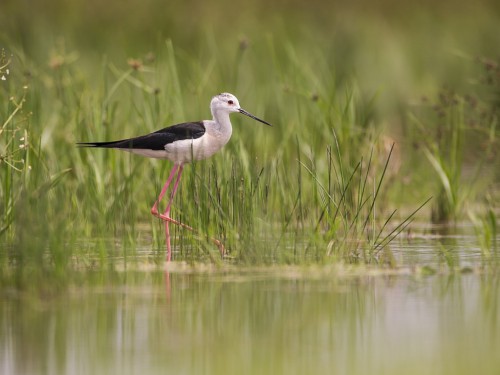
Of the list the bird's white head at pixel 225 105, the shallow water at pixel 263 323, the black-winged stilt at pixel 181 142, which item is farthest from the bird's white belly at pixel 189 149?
the shallow water at pixel 263 323

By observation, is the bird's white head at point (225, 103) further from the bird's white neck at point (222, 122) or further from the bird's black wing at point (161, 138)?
the bird's black wing at point (161, 138)

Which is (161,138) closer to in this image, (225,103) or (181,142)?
(181,142)

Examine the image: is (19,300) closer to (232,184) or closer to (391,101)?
(232,184)

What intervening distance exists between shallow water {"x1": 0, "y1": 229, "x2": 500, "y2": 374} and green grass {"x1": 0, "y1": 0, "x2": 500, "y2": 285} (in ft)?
1.13

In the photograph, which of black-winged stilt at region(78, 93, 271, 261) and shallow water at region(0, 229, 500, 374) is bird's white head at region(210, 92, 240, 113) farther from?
shallow water at region(0, 229, 500, 374)

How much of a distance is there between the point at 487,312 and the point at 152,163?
3.94 meters

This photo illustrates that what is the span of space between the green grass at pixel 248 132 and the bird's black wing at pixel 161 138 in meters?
0.25

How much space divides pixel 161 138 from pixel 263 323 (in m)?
3.05

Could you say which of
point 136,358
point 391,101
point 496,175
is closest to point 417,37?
point 391,101

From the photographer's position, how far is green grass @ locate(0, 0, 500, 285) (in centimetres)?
699

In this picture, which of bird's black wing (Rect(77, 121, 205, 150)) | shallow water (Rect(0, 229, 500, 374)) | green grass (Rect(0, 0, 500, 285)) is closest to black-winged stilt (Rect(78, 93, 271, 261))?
bird's black wing (Rect(77, 121, 205, 150))

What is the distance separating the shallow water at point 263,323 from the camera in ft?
15.3

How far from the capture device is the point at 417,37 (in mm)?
15055

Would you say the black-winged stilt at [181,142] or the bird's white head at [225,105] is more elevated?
the bird's white head at [225,105]
